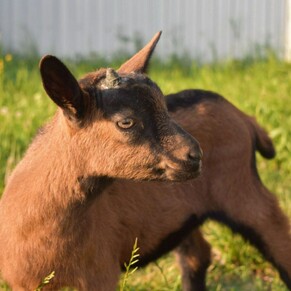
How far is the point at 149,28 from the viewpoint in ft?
41.1

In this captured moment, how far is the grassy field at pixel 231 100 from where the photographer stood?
5984mm

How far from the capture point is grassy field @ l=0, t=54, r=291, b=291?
236 inches

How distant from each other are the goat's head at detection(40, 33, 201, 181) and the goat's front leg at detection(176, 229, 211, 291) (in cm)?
172

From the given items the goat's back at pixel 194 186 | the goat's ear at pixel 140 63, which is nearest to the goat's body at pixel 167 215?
the goat's back at pixel 194 186

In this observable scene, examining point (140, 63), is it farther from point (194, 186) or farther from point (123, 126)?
point (194, 186)

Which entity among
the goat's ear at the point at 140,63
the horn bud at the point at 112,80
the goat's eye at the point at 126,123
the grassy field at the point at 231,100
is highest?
the horn bud at the point at 112,80

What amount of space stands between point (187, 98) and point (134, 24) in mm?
7418

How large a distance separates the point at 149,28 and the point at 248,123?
23.6 feet

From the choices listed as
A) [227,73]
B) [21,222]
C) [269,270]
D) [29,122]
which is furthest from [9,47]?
[21,222]

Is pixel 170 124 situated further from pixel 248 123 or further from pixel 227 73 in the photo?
pixel 227 73

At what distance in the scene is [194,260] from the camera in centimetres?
580

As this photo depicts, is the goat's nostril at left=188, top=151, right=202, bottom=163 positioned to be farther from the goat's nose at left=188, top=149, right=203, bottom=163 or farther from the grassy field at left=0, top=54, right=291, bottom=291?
the grassy field at left=0, top=54, right=291, bottom=291

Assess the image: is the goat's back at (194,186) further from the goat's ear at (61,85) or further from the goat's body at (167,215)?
the goat's ear at (61,85)

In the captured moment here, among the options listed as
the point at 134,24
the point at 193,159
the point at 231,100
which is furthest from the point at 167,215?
the point at 134,24
